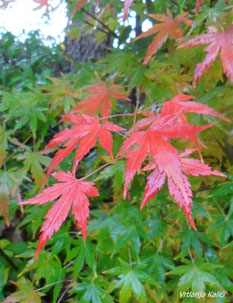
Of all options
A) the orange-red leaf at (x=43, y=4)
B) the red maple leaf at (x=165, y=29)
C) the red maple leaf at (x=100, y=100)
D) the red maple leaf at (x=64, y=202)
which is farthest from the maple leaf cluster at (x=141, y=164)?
the orange-red leaf at (x=43, y=4)

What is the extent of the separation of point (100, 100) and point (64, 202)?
39 cm

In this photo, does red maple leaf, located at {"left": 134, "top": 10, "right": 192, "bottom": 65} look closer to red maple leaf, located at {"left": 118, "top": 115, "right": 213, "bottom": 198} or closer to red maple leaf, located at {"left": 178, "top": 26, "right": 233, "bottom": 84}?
red maple leaf, located at {"left": 178, "top": 26, "right": 233, "bottom": 84}

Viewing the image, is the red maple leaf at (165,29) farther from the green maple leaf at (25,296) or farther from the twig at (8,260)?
the twig at (8,260)

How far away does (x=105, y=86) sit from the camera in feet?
3.13

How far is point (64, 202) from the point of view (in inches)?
23.1

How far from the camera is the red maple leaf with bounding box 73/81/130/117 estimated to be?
0.86 m

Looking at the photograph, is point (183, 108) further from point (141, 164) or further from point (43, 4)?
point (43, 4)

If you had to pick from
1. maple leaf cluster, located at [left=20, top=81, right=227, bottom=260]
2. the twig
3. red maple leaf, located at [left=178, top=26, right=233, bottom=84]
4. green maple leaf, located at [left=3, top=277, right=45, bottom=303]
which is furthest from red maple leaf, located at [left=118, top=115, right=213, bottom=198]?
the twig

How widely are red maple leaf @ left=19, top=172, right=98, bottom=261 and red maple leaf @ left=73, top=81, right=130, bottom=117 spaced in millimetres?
273

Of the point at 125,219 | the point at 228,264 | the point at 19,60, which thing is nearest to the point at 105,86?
the point at 125,219

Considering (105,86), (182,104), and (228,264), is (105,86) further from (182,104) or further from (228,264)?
(228,264)

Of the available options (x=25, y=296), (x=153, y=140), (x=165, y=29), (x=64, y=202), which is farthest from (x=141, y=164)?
(x=25, y=296)

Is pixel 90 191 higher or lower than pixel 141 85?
lower

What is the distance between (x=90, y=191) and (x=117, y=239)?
29 centimetres
